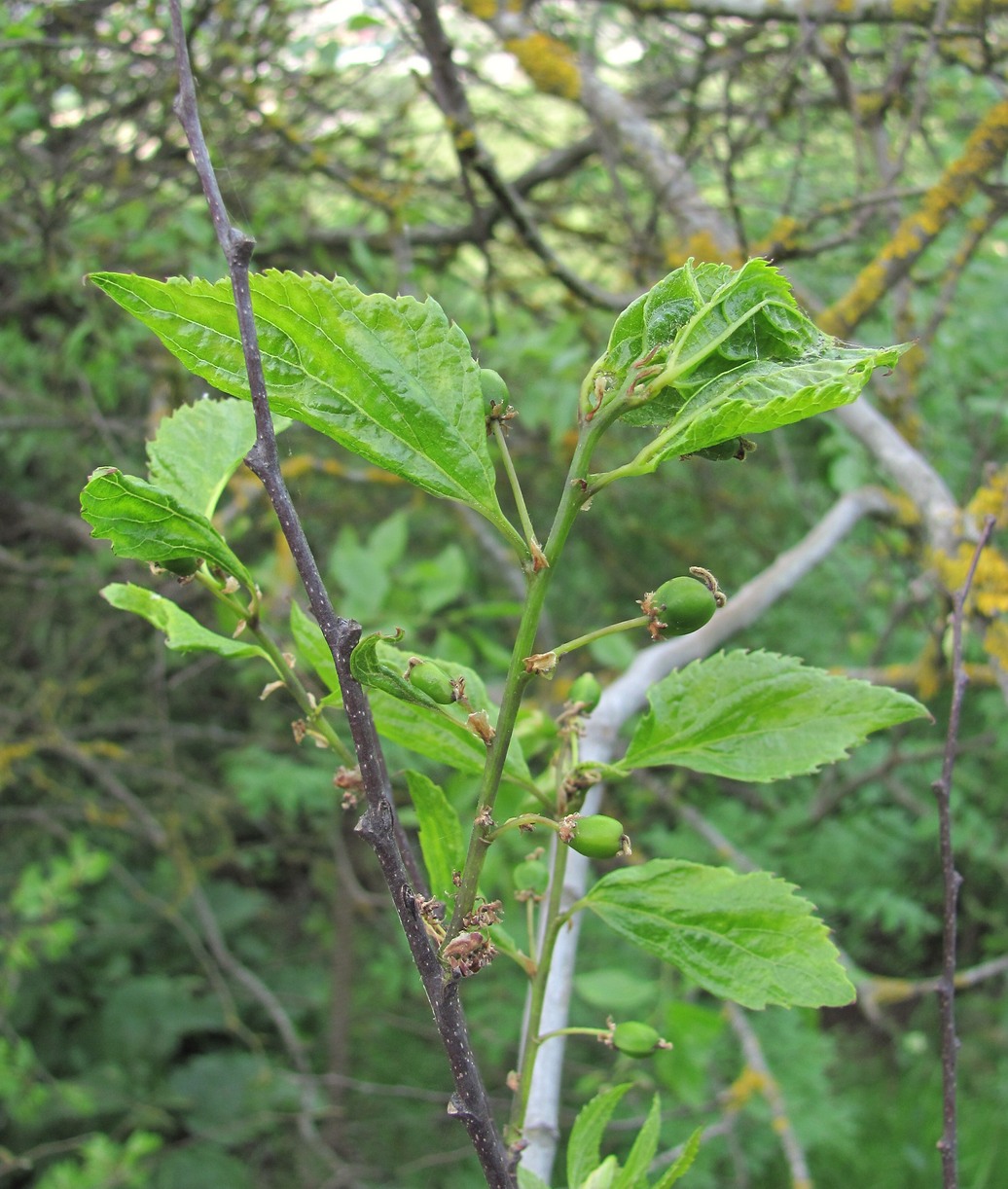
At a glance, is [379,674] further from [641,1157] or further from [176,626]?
[641,1157]

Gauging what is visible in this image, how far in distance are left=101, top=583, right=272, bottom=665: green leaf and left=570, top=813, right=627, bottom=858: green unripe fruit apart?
0.74 ft

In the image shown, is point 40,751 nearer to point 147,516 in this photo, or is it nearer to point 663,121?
point 663,121

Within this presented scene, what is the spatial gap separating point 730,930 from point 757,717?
0.14 m

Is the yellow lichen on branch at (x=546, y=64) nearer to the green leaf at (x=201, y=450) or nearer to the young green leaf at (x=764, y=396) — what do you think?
the green leaf at (x=201, y=450)

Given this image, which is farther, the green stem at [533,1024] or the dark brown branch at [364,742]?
the green stem at [533,1024]

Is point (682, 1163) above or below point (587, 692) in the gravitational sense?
below

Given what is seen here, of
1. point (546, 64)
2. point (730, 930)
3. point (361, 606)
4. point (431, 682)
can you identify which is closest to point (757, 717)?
point (730, 930)

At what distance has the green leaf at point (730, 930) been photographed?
0.63m

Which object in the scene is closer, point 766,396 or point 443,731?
point 766,396

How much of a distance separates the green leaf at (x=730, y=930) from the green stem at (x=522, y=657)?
0.17 metres

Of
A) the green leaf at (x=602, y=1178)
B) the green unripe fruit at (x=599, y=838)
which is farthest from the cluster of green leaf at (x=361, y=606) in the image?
the green unripe fruit at (x=599, y=838)

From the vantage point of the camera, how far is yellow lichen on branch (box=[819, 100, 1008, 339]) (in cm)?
183

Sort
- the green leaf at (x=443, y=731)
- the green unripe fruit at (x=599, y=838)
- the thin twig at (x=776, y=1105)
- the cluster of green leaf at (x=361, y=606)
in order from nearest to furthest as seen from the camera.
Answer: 1. the green unripe fruit at (x=599, y=838)
2. the green leaf at (x=443, y=731)
3. the thin twig at (x=776, y=1105)
4. the cluster of green leaf at (x=361, y=606)

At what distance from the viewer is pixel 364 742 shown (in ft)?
1.68
